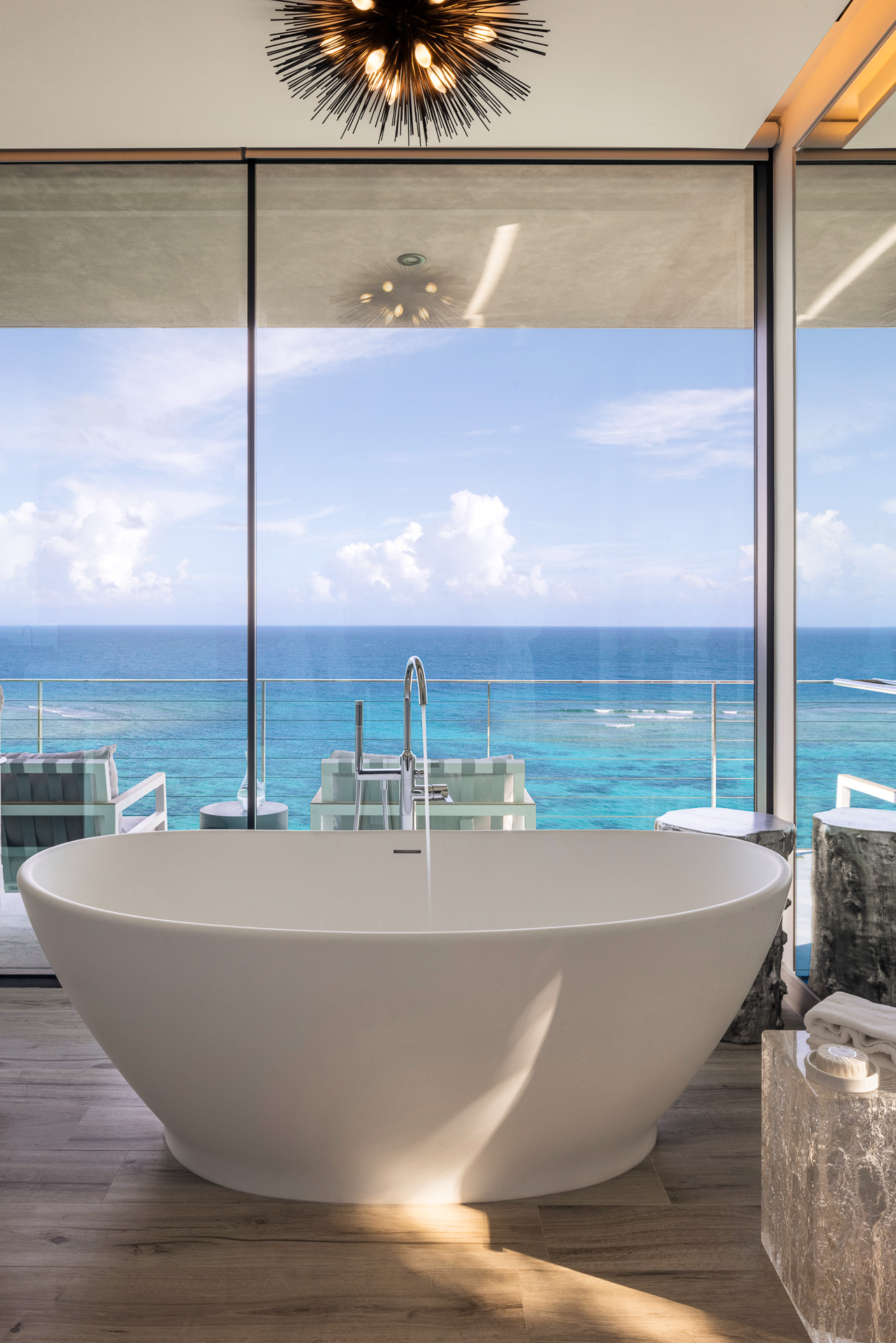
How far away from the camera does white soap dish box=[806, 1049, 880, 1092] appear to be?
1461 millimetres

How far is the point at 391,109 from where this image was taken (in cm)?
280

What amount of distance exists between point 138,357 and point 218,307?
1.10ft

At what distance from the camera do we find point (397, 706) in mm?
3246

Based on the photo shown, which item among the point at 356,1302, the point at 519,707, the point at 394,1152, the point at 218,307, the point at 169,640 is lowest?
the point at 356,1302

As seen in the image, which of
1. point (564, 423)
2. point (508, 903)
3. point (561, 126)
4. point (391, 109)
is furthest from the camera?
point (564, 423)

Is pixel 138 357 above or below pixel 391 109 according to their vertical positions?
below

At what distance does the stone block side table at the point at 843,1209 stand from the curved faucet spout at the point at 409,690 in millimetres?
1282

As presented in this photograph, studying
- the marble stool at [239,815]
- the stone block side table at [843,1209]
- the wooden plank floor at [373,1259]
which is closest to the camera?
the stone block side table at [843,1209]

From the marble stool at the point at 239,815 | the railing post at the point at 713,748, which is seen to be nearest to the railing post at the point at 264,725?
the marble stool at the point at 239,815

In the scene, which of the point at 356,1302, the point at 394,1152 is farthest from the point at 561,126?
the point at 356,1302

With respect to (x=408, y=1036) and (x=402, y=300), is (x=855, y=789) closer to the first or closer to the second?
(x=408, y=1036)

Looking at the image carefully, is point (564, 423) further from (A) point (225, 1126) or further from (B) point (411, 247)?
(A) point (225, 1126)

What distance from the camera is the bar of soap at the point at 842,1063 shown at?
4.85 ft

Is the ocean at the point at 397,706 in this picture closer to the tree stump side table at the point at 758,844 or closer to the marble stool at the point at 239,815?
the marble stool at the point at 239,815
